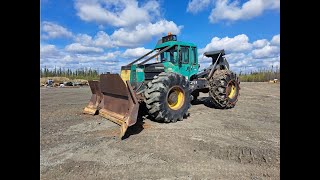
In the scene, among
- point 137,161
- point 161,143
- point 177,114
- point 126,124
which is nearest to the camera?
point 137,161

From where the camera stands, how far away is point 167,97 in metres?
6.88

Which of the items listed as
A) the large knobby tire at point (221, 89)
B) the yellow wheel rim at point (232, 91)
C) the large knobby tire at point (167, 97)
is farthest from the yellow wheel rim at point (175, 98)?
the yellow wheel rim at point (232, 91)

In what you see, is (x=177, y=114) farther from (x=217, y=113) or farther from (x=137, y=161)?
(x=137, y=161)

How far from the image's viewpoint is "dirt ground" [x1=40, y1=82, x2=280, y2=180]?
3.74 meters

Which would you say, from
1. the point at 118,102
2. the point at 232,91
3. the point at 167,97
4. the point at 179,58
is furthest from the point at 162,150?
the point at 232,91

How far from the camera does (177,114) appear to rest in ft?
23.4

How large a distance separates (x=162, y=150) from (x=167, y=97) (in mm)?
2368

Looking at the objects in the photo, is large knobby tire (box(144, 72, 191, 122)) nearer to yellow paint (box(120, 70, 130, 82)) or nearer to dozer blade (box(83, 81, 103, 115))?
yellow paint (box(120, 70, 130, 82))

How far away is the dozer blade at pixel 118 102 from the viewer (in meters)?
5.75

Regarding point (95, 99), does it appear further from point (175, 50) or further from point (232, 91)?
point (232, 91)
